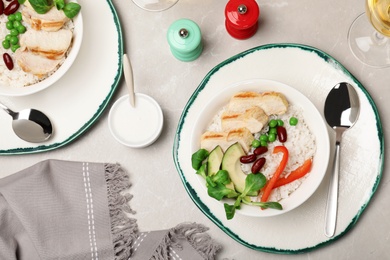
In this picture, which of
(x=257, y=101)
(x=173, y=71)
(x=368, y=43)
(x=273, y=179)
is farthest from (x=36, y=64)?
(x=368, y=43)

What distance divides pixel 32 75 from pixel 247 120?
721 mm

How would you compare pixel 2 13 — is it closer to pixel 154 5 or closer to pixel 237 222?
pixel 154 5

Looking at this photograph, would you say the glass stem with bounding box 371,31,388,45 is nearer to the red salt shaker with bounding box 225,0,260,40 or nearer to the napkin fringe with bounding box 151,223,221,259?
the red salt shaker with bounding box 225,0,260,40

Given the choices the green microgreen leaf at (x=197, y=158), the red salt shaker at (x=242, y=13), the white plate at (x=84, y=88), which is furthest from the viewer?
the white plate at (x=84, y=88)

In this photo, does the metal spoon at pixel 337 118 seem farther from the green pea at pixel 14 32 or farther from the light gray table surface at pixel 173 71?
the green pea at pixel 14 32

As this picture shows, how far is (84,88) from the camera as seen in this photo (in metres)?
2.17

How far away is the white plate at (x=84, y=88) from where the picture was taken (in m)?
2.16

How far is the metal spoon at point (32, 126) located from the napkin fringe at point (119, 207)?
0.23m

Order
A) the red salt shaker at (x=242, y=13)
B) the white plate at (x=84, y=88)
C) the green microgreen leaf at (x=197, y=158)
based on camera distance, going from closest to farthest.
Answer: the green microgreen leaf at (x=197, y=158)
the red salt shaker at (x=242, y=13)
the white plate at (x=84, y=88)

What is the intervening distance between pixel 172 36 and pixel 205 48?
0.48 ft

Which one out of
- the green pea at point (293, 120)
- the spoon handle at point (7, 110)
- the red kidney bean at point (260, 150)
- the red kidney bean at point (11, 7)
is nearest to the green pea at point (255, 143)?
the red kidney bean at point (260, 150)

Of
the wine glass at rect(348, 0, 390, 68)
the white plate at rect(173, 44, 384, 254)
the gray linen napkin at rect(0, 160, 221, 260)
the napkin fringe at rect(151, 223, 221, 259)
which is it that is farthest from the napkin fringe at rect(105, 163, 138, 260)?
the wine glass at rect(348, 0, 390, 68)

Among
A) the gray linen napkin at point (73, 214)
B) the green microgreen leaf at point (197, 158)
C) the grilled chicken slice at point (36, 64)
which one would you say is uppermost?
the green microgreen leaf at point (197, 158)

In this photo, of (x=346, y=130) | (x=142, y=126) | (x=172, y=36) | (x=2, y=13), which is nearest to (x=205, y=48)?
(x=172, y=36)
